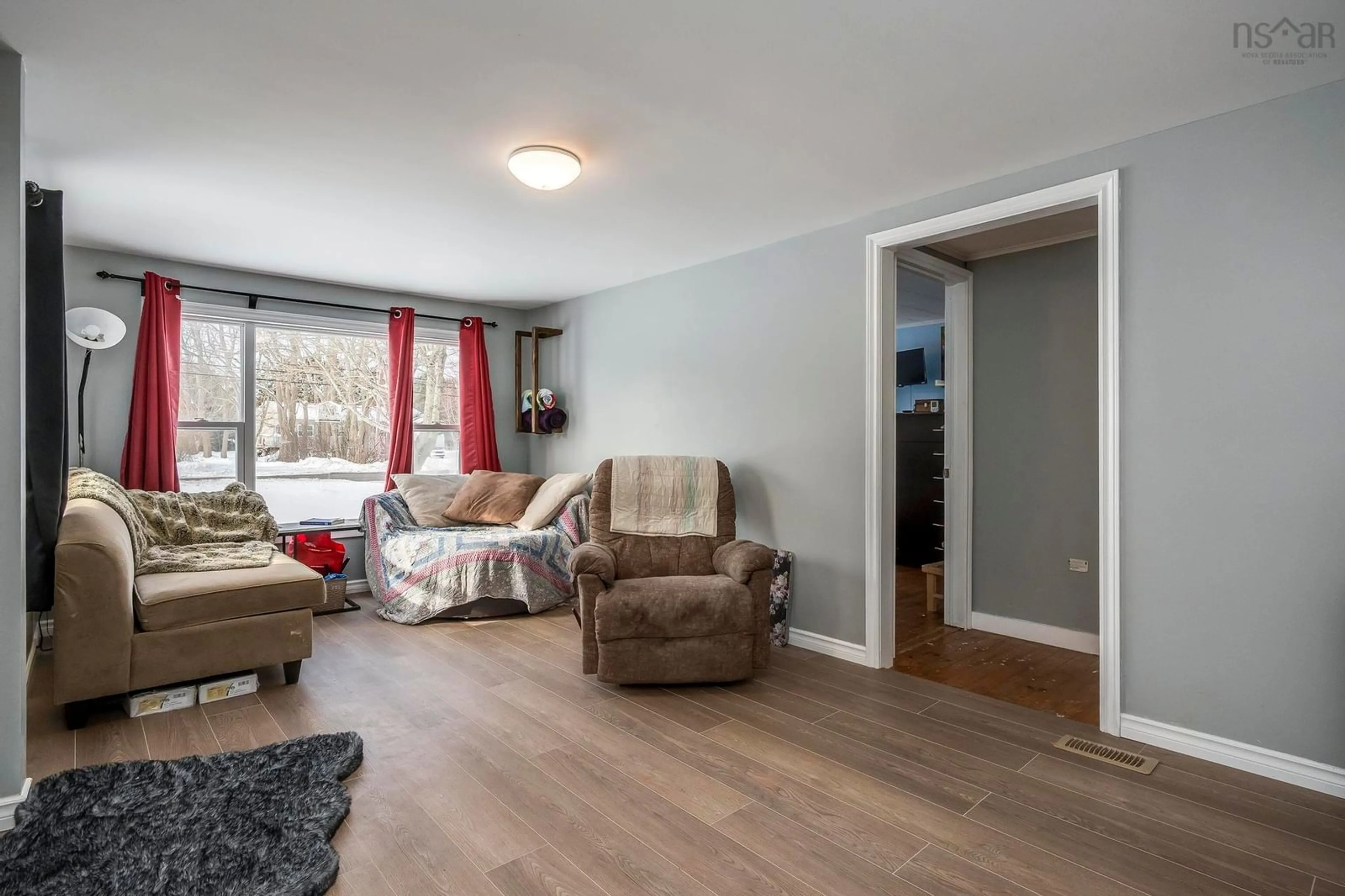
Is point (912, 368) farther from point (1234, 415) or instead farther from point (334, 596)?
point (334, 596)

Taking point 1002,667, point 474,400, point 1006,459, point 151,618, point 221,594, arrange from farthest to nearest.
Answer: point 474,400
point 1006,459
point 1002,667
point 221,594
point 151,618

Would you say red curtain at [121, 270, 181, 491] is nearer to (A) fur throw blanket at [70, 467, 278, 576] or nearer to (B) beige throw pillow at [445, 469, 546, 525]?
(A) fur throw blanket at [70, 467, 278, 576]

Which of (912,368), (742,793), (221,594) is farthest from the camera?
(912,368)

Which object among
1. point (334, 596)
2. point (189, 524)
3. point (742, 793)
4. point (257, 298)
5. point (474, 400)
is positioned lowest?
point (742, 793)

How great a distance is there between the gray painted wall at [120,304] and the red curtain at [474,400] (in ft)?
2.45

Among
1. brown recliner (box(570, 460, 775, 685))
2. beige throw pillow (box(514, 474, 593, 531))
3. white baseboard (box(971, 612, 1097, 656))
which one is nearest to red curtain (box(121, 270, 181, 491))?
beige throw pillow (box(514, 474, 593, 531))

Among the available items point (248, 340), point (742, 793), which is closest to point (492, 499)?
point (248, 340)

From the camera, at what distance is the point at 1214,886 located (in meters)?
1.79

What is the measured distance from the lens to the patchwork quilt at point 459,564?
438 cm

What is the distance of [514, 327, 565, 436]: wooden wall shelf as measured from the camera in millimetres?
5730

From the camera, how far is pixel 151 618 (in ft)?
9.54

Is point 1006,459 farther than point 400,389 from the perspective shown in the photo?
No

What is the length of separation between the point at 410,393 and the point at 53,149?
9.04ft

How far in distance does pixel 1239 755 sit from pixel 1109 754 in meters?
0.40
